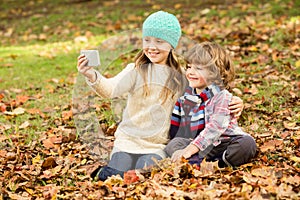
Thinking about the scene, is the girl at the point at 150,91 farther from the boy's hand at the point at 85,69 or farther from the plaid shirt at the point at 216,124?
the plaid shirt at the point at 216,124

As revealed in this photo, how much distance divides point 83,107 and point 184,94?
5.58 ft

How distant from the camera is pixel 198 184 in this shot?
10.1 feet

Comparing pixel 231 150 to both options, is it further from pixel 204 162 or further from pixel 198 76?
pixel 198 76

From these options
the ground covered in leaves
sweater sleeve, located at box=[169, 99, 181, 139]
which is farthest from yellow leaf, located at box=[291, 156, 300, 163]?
sweater sleeve, located at box=[169, 99, 181, 139]

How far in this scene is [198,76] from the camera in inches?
143

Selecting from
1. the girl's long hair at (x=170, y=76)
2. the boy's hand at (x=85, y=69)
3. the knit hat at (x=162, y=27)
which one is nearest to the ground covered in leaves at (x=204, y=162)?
the girl's long hair at (x=170, y=76)

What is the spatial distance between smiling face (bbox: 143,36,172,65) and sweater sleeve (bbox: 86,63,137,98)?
19cm

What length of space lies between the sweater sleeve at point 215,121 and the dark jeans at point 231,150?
90 millimetres

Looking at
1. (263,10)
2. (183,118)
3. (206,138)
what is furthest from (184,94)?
(263,10)

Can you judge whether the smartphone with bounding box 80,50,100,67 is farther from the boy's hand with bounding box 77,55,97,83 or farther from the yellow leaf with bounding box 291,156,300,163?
the yellow leaf with bounding box 291,156,300,163

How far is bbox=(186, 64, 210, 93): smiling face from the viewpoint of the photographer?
3.63 m

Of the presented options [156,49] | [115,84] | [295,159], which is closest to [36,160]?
[115,84]

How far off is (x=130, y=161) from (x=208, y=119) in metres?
0.67

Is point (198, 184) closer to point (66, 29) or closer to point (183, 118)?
point (183, 118)
